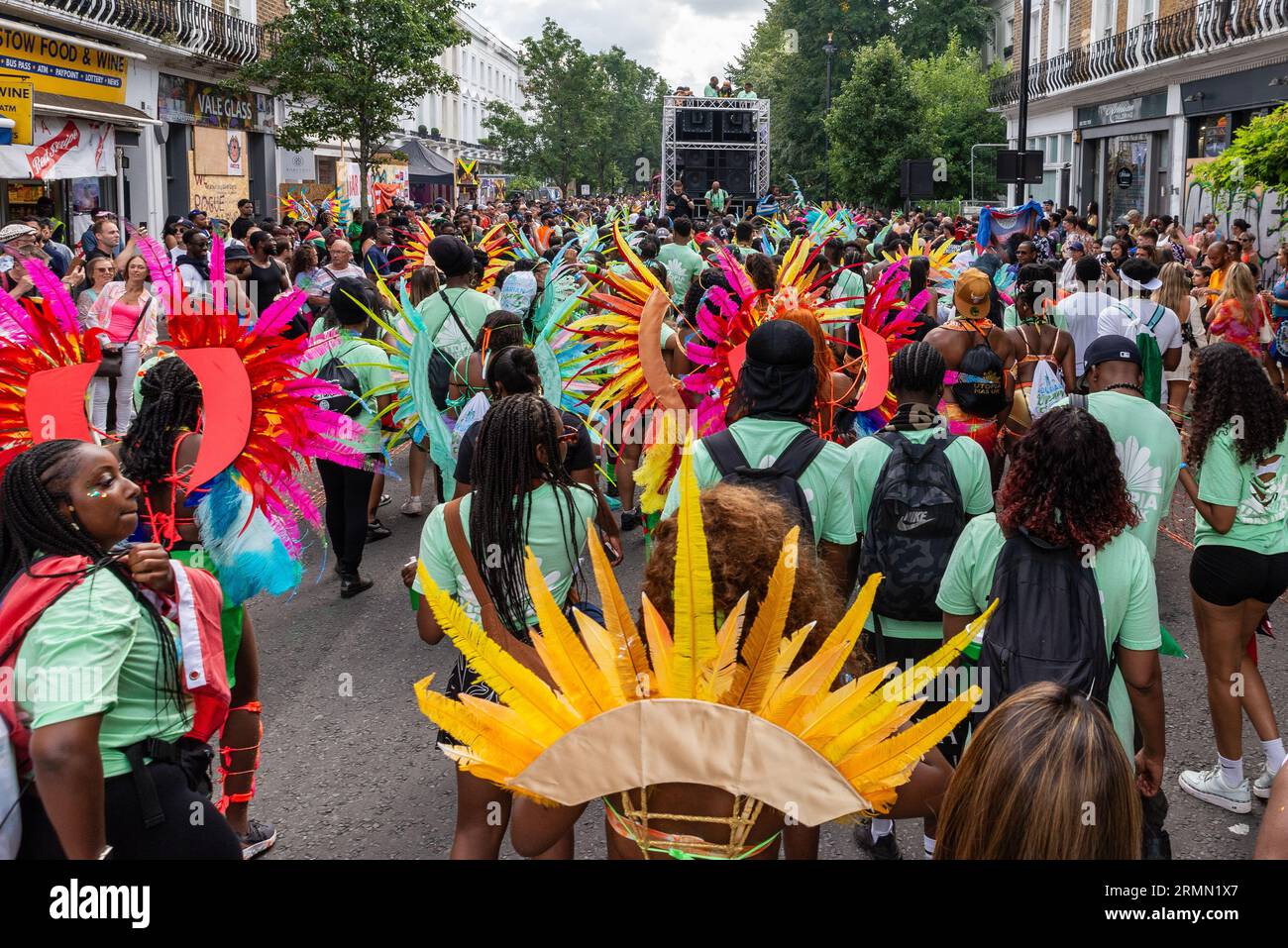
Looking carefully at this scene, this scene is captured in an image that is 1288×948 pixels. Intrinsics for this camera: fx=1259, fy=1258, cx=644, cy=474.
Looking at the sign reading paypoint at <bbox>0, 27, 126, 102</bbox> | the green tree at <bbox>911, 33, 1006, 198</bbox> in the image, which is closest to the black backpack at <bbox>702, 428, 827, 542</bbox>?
the sign reading paypoint at <bbox>0, 27, 126, 102</bbox>

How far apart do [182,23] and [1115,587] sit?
2482 cm

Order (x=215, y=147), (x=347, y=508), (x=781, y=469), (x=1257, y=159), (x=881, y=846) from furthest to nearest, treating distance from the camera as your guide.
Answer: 1. (x=215, y=147)
2. (x=1257, y=159)
3. (x=347, y=508)
4. (x=881, y=846)
5. (x=781, y=469)

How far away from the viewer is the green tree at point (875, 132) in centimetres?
3112

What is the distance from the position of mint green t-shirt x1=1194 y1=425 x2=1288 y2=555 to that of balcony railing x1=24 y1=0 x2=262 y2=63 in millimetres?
19085

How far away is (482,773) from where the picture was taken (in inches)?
81.1

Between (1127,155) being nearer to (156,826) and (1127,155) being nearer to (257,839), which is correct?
(257,839)

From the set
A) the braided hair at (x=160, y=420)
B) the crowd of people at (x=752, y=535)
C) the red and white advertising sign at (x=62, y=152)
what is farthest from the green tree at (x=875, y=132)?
the braided hair at (x=160, y=420)

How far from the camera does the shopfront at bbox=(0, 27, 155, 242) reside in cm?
1722

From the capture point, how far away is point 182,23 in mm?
24016

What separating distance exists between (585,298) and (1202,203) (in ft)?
62.8

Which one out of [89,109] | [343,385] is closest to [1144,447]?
[343,385]
